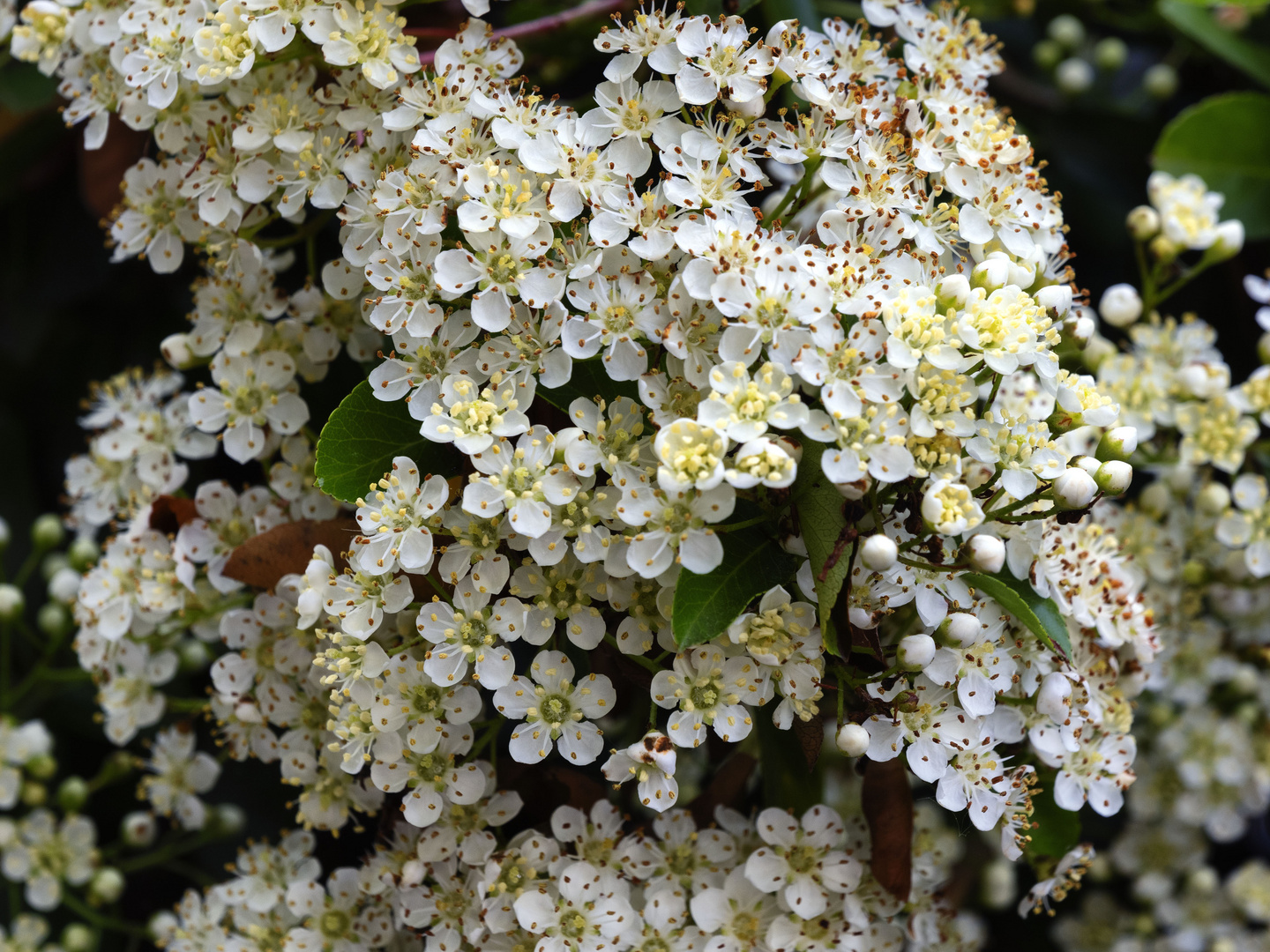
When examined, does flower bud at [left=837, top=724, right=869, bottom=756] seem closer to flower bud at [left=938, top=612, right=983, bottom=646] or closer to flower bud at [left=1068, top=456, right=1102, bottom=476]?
flower bud at [left=938, top=612, right=983, bottom=646]

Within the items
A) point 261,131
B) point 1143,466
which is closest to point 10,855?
point 261,131

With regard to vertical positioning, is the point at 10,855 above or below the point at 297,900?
below

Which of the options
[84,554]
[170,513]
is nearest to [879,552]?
[170,513]

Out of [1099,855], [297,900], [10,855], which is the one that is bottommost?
[1099,855]

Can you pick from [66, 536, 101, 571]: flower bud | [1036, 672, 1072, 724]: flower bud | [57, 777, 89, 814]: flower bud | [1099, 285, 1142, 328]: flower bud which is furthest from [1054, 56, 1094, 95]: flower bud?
[57, 777, 89, 814]: flower bud

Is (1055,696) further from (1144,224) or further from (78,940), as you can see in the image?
(78,940)

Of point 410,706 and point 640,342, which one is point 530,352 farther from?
point 410,706
